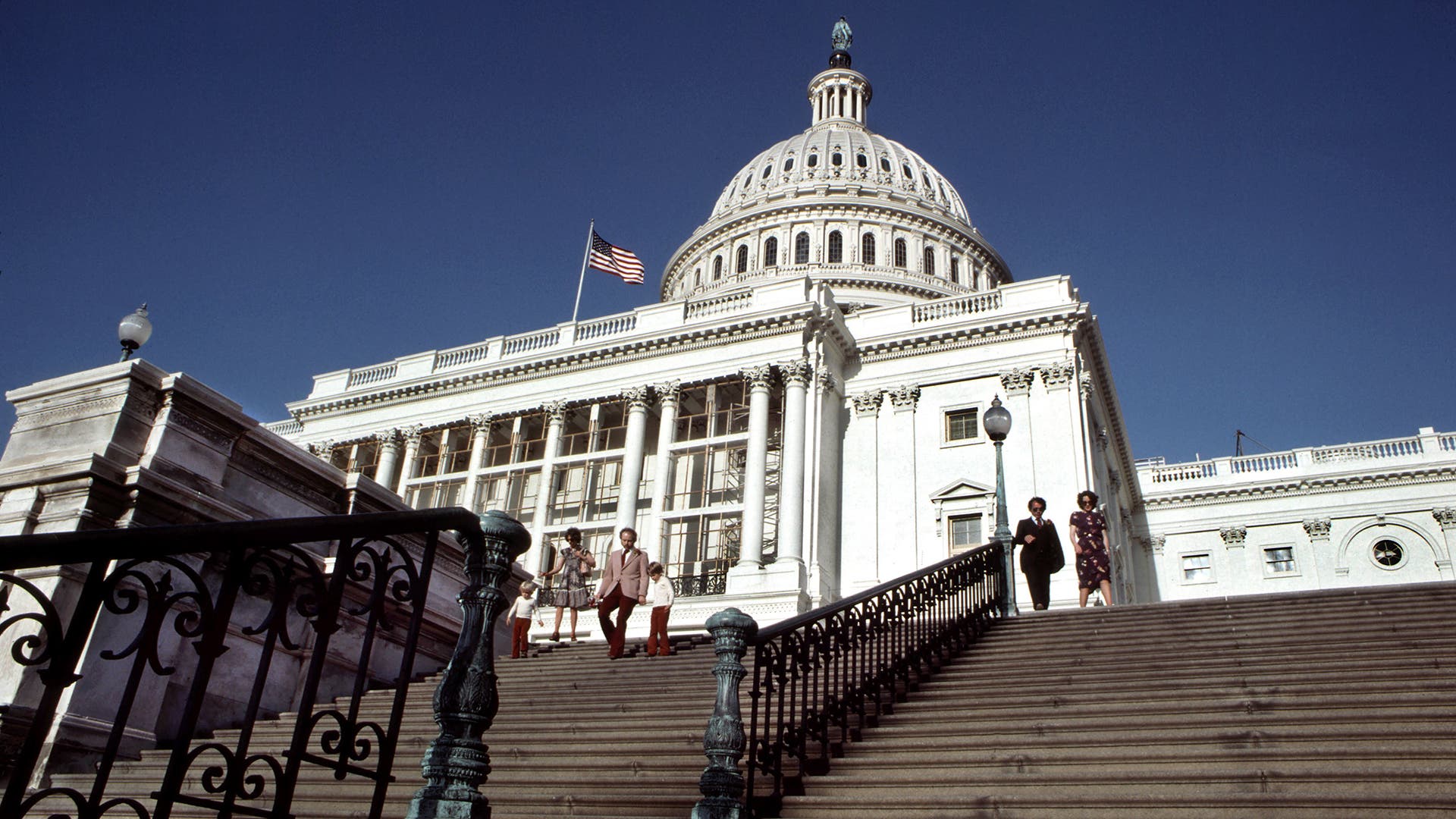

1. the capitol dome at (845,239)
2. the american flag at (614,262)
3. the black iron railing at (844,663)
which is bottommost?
the black iron railing at (844,663)

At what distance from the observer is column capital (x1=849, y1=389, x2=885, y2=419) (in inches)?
1452

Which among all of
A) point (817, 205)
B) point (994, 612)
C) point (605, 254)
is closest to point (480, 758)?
point (994, 612)

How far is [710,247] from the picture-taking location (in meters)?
65.5

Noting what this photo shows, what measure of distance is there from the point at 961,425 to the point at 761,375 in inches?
271

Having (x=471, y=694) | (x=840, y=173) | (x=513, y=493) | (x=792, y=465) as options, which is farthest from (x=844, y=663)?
(x=840, y=173)

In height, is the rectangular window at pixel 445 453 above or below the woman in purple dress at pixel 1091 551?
above

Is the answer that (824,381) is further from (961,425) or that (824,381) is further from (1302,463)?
(1302,463)

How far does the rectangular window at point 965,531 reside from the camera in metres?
33.6

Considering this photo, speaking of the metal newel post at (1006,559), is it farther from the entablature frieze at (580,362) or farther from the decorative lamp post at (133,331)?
the entablature frieze at (580,362)

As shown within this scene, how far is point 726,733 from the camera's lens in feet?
22.8

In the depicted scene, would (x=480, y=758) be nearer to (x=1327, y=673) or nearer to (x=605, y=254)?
(x=1327, y=673)

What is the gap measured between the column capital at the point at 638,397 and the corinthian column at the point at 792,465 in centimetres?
507

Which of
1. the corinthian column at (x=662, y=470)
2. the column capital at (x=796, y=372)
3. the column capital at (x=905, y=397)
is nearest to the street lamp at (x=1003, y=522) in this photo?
the column capital at (x=796, y=372)

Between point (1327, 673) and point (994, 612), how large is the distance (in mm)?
5672
